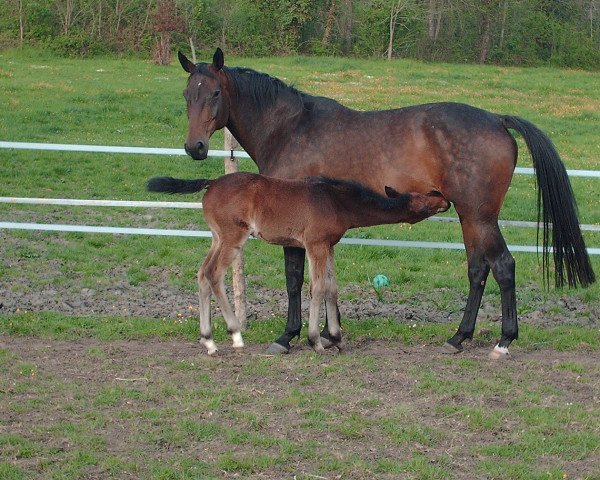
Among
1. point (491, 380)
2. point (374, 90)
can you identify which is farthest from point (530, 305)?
point (374, 90)

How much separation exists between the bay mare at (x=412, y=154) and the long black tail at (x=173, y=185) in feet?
0.76

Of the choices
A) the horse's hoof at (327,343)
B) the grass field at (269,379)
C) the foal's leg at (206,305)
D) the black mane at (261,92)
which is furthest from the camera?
the black mane at (261,92)

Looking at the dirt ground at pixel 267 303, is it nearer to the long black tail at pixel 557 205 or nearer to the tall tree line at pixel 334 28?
the long black tail at pixel 557 205

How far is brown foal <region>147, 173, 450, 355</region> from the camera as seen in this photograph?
6949 mm

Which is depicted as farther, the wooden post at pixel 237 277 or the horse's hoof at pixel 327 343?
the wooden post at pixel 237 277

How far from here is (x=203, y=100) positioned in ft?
23.9

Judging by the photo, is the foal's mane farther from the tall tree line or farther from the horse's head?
the tall tree line

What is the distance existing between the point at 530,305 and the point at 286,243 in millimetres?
2996

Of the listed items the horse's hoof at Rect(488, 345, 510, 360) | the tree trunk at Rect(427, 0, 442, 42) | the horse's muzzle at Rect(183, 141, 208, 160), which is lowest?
the horse's hoof at Rect(488, 345, 510, 360)

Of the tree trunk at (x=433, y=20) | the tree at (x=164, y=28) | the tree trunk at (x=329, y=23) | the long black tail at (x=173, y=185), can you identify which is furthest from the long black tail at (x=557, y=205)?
the tree trunk at (x=433, y=20)

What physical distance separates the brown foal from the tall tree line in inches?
979

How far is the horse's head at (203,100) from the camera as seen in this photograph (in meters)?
7.20

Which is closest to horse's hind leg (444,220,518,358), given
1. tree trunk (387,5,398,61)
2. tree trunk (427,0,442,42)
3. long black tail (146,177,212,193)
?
long black tail (146,177,212,193)

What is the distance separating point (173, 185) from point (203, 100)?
0.77 m
